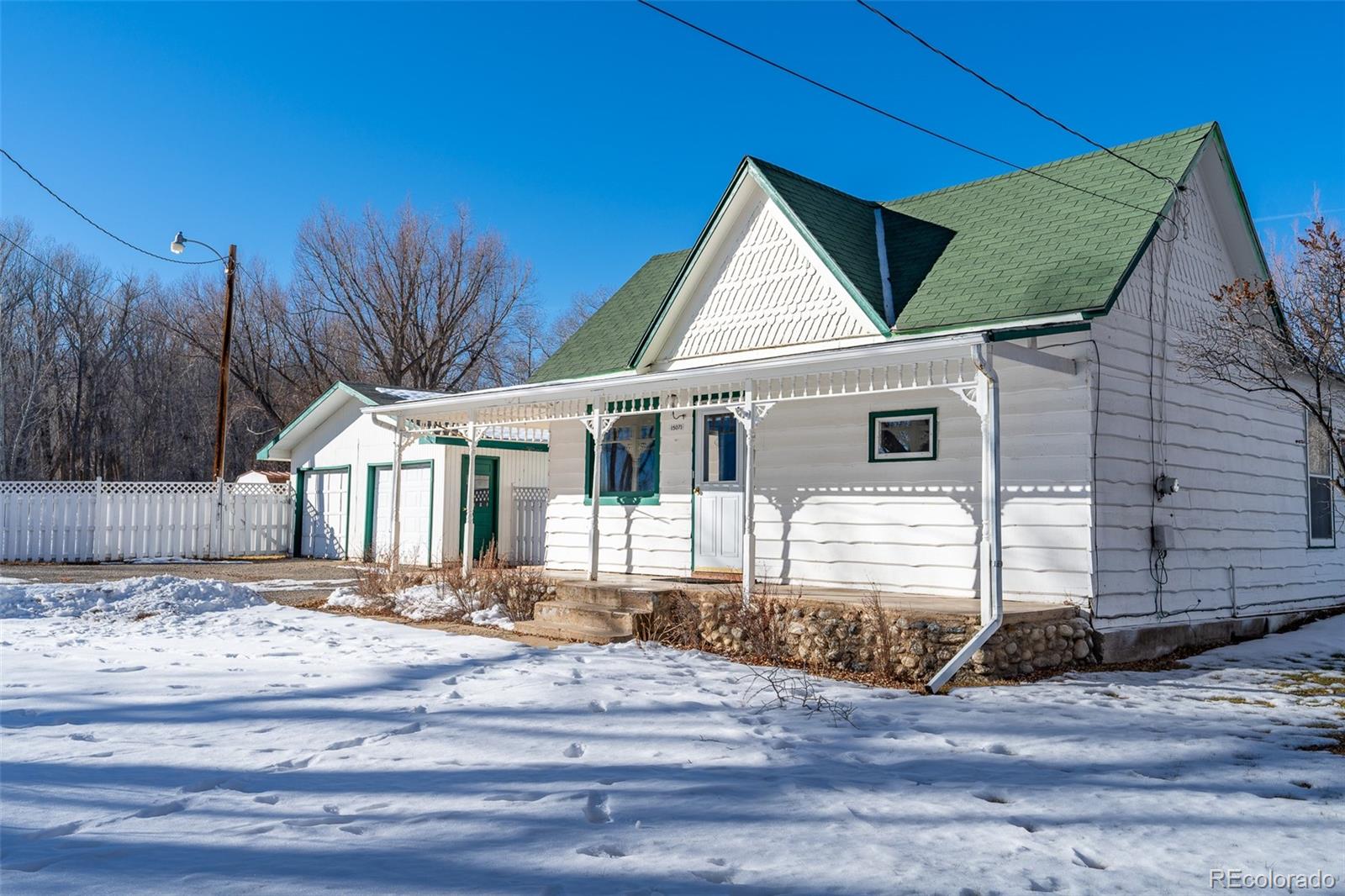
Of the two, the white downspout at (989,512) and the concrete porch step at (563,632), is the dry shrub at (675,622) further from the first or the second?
the white downspout at (989,512)

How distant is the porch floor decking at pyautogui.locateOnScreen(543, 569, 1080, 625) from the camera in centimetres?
866

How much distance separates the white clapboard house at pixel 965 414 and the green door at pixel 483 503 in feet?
14.1

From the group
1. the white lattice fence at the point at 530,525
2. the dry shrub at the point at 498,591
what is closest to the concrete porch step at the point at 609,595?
the dry shrub at the point at 498,591

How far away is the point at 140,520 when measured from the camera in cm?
2089

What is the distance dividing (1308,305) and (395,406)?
445 inches

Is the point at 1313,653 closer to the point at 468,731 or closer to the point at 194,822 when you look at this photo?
the point at 468,731

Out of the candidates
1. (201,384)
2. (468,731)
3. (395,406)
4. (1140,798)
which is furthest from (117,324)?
(1140,798)

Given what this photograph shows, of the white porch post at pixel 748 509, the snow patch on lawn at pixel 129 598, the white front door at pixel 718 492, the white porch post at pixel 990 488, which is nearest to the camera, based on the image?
the white porch post at pixel 990 488

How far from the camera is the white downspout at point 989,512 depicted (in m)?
8.05

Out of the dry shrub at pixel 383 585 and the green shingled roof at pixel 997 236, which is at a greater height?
the green shingled roof at pixel 997 236

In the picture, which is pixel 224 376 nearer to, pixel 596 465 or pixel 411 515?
pixel 411 515

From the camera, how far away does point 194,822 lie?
426 cm

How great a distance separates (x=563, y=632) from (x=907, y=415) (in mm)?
4440

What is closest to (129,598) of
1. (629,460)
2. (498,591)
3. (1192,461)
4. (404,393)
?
(498,591)
